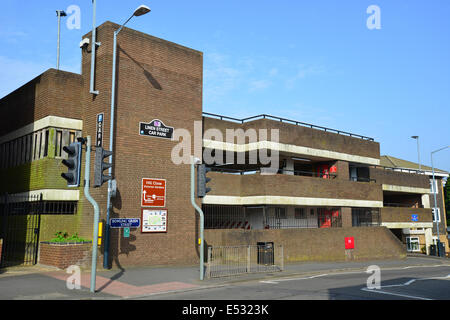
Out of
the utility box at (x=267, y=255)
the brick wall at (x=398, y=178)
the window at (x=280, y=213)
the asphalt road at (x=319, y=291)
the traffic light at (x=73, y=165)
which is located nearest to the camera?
the traffic light at (x=73, y=165)

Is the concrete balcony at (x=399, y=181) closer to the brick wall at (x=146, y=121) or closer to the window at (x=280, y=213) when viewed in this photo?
the window at (x=280, y=213)

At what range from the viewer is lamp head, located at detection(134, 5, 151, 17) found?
1580cm

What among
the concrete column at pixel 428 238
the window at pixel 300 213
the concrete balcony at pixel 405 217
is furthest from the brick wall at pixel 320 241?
the concrete column at pixel 428 238

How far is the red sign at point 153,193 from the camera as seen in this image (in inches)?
748

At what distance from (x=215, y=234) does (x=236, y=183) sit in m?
3.85

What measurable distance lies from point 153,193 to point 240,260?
5245mm

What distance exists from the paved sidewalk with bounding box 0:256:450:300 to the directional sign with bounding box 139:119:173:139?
6.23 metres

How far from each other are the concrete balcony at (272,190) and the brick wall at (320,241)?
1917 millimetres

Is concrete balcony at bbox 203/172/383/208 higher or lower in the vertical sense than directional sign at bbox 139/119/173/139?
lower

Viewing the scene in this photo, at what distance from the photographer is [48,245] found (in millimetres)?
16750

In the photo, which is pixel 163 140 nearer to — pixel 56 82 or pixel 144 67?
pixel 144 67

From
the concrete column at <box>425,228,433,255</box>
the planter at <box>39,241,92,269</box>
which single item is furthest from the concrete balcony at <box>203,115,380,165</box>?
the concrete column at <box>425,228,433,255</box>

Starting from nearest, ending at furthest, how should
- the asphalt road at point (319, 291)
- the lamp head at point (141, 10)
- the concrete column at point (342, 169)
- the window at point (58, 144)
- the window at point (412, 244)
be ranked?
the asphalt road at point (319, 291)
the lamp head at point (141, 10)
the window at point (58, 144)
the concrete column at point (342, 169)
the window at point (412, 244)

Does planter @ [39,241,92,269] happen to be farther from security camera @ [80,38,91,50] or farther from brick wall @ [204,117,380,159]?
brick wall @ [204,117,380,159]
